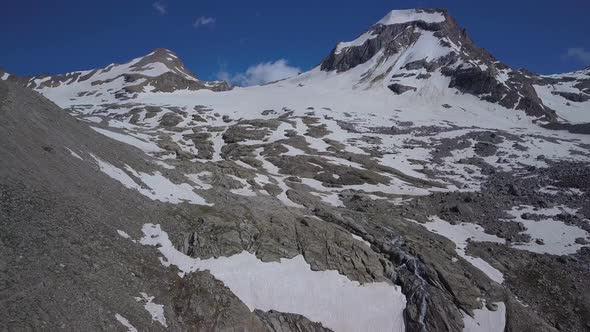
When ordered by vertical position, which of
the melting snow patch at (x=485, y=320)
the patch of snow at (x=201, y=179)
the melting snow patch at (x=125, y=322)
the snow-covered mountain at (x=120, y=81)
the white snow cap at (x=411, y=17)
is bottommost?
the melting snow patch at (x=485, y=320)

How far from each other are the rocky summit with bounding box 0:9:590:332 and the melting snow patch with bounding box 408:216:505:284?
202 mm

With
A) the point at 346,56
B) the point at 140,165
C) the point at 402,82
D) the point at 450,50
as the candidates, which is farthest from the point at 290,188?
the point at 346,56

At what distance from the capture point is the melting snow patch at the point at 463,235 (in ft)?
106

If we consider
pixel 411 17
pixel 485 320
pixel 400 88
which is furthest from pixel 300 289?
pixel 411 17

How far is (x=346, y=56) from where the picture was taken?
18525 cm

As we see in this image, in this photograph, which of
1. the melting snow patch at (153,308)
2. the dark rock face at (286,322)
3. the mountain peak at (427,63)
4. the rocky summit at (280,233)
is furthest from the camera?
the mountain peak at (427,63)

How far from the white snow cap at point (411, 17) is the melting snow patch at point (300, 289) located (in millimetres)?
186179

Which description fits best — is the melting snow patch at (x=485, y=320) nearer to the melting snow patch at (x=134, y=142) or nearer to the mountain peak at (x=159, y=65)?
the melting snow patch at (x=134, y=142)

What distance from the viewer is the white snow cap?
603 feet

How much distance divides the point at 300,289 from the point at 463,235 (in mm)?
21558

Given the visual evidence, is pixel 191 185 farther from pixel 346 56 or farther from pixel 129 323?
pixel 346 56

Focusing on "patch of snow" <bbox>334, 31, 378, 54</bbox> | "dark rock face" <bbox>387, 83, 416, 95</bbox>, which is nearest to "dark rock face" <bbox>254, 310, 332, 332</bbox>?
"dark rock face" <bbox>387, 83, 416, 95</bbox>

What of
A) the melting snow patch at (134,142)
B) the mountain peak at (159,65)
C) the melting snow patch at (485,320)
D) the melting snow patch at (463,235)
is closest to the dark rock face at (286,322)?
the melting snow patch at (485,320)

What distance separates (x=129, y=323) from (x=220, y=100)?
395ft
